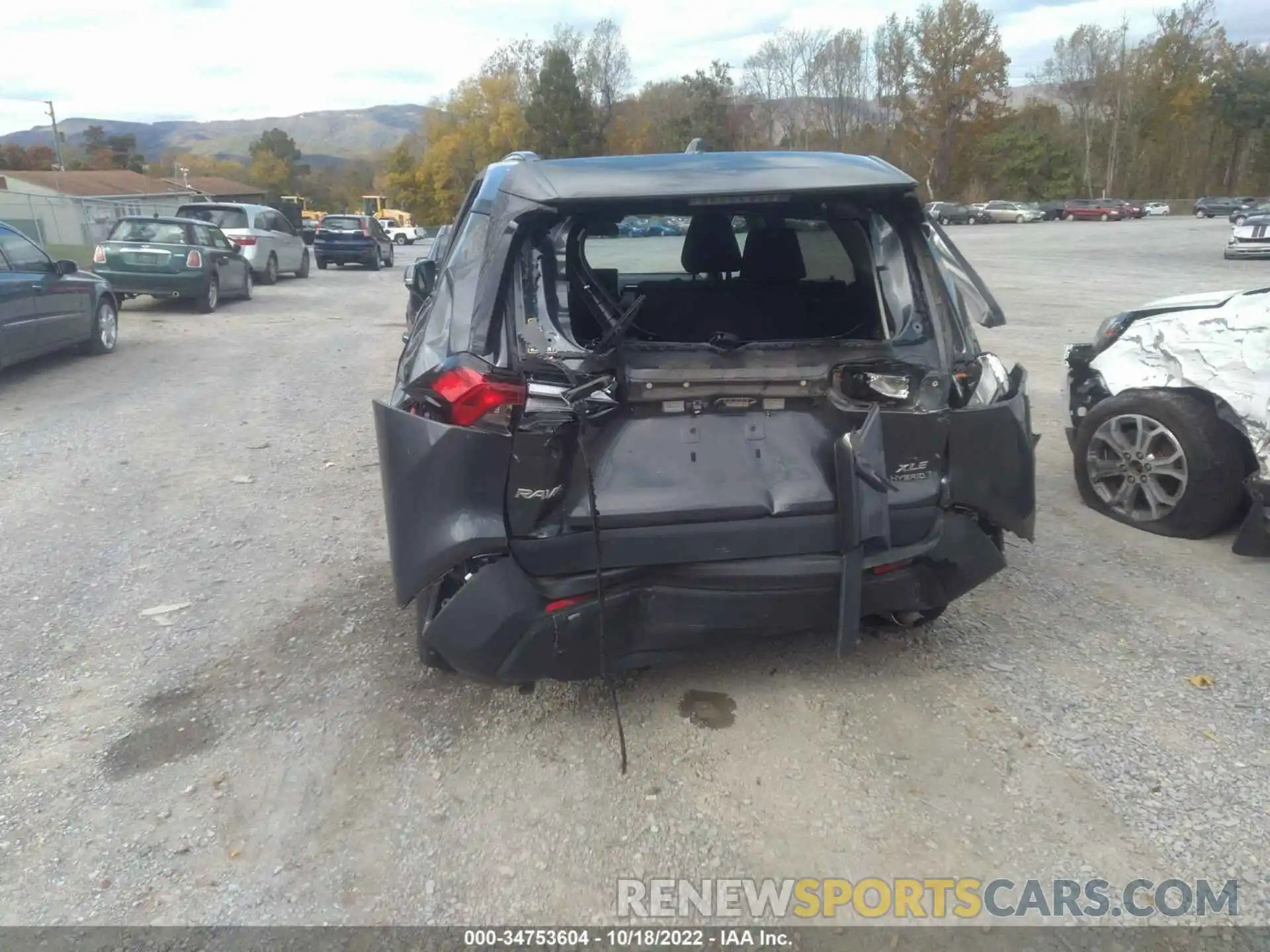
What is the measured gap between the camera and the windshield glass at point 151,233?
14.9 m

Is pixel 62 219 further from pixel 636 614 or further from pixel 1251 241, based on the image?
pixel 1251 241

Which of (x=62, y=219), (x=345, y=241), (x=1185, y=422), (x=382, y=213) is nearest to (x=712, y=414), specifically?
(x=1185, y=422)

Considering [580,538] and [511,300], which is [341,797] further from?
[511,300]

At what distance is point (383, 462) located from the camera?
324 cm

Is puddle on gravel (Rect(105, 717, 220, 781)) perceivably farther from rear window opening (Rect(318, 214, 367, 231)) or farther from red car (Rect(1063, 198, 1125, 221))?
red car (Rect(1063, 198, 1125, 221))

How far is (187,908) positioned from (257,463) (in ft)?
15.2

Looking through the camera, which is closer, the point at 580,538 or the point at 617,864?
the point at 617,864

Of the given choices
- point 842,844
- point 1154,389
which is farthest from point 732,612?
point 1154,389

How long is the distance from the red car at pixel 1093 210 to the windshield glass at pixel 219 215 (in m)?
58.0

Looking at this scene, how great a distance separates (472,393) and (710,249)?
209cm

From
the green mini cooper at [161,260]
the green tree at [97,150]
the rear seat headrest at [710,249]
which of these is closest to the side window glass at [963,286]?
the rear seat headrest at [710,249]

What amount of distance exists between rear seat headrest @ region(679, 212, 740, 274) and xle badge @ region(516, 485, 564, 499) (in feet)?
6.83

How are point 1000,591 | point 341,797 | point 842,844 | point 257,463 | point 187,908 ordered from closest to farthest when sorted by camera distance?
point 187,908, point 842,844, point 341,797, point 1000,591, point 257,463
